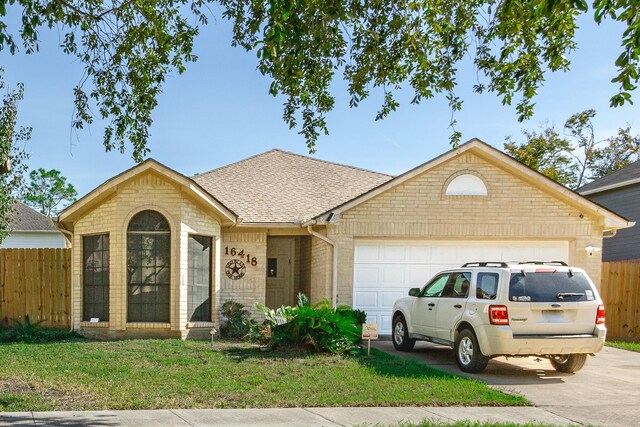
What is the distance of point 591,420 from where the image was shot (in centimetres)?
859

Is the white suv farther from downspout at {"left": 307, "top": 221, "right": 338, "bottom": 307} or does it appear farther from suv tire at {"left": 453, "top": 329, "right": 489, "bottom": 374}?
downspout at {"left": 307, "top": 221, "right": 338, "bottom": 307}

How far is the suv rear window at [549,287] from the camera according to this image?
36.6 ft

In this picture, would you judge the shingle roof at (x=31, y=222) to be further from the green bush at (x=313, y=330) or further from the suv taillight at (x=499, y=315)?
the suv taillight at (x=499, y=315)

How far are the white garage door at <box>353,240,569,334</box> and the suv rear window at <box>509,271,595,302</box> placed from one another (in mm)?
6072

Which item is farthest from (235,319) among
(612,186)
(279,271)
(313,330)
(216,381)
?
(612,186)

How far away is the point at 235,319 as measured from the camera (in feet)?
55.5

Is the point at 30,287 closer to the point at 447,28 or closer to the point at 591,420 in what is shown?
the point at 447,28

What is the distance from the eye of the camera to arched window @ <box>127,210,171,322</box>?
16078 millimetres

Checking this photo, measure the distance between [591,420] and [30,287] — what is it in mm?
13884

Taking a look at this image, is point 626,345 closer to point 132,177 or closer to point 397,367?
point 397,367

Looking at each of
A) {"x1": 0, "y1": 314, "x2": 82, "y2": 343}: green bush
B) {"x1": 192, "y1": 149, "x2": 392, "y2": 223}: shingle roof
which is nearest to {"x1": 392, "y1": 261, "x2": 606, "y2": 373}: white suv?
{"x1": 192, "y1": 149, "x2": 392, "y2": 223}: shingle roof

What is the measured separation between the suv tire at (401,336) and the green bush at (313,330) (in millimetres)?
1049

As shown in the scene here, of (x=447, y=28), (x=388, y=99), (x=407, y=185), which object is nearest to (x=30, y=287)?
(x=407, y=185)

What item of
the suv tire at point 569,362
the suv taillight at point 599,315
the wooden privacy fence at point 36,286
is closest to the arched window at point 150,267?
the wooden privacy fence at point 36,286
